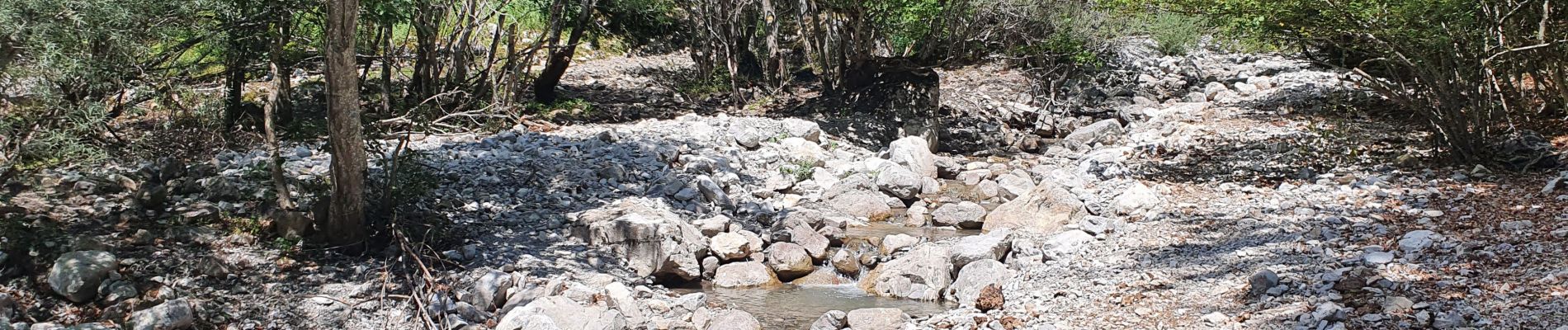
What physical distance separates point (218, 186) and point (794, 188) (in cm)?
533

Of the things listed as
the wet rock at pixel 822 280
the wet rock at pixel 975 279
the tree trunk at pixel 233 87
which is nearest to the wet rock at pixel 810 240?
the wet rock at pixel 822 280

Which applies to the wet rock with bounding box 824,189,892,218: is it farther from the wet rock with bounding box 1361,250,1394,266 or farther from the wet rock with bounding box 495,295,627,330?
the wet rock with bounding box 1361,250,1394,266

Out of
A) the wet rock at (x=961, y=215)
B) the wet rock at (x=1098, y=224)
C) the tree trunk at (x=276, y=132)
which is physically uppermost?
the tree trunk at (x=276, y=132)

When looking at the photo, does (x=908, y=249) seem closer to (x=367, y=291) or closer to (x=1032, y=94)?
(x=367, y=291)

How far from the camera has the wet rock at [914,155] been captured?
11.7 meters

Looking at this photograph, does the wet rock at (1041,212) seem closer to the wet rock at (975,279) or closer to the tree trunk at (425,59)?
the wet rock at (975,279)

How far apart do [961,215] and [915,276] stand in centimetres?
238

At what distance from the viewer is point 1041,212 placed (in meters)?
8.62

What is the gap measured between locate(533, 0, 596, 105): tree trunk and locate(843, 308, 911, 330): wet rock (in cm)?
743

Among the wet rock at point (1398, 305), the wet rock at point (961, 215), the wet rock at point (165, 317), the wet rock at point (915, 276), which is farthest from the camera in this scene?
the wet rock at point (961, 215)

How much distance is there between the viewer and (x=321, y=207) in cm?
666

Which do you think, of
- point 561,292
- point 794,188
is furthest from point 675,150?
point 561,292

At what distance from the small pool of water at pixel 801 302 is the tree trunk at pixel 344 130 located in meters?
2.28

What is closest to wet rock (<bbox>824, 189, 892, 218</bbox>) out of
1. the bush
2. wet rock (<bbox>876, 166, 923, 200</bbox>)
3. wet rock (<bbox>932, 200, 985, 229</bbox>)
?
wet rock (<bbox>876, 166, 923, 200</bbox>)
